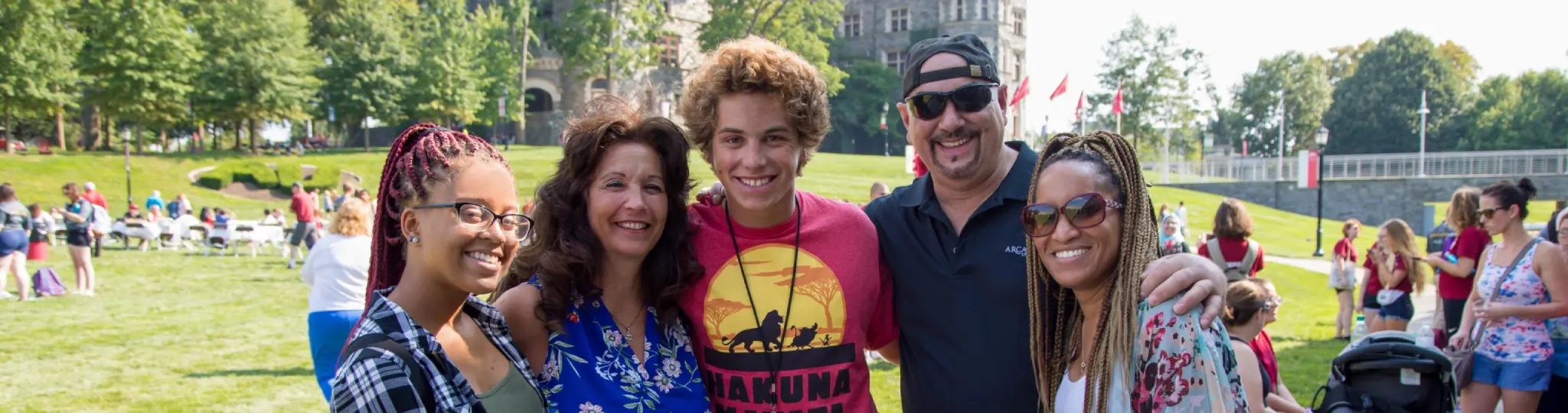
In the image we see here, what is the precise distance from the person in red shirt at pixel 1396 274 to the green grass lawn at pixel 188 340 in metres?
0.81

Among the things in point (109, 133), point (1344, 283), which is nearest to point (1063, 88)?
point (1344, 283)

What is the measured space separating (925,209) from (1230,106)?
7781cm

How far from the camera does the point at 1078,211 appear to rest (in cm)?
261

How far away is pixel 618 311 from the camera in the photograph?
3152mm

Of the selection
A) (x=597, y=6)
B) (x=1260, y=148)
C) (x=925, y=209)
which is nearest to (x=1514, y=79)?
(x=1260, y=148)

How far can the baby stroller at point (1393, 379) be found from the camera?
4863 millimetres

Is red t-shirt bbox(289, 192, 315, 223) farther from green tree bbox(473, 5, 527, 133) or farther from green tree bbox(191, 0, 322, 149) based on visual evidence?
green tree bbox(473, 5, 527, 133)

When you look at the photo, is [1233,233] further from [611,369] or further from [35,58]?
[35,58]

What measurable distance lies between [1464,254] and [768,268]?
724cm

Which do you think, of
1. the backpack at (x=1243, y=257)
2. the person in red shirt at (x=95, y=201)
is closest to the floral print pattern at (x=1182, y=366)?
the backpack at (x=1243, y=257)

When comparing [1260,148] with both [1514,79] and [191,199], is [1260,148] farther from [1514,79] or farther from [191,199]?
[191,199]

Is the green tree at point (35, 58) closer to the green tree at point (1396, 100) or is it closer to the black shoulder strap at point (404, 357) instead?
the black shoulder strap at point (404, 357)

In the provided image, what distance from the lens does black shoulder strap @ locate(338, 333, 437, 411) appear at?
2.32 meters

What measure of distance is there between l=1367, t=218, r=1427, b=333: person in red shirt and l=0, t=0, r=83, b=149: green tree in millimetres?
41474
